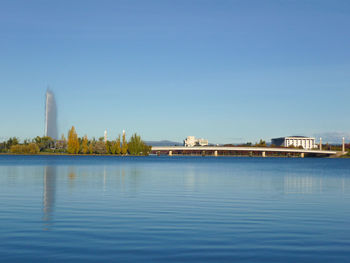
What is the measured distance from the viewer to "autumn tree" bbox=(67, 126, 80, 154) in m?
172

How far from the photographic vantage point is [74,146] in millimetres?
174125

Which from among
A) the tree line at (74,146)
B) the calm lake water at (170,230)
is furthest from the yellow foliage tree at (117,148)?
the calm lake water at (170,230)

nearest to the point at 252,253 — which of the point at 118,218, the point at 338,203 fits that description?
the point at 118,218

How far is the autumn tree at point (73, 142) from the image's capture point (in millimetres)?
172500

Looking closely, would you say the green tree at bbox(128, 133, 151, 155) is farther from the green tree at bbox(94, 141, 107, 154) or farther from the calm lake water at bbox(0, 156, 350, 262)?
the calm lake water at bbox(0, 156, 350, 262)

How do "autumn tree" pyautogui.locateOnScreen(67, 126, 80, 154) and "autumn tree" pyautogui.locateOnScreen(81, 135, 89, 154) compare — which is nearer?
"autumn tree" pyautogui.locateOnScreen(67, 126, 80, 154)

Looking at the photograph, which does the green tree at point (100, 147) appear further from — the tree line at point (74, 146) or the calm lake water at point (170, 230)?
the calm lake water at point (170, 230)

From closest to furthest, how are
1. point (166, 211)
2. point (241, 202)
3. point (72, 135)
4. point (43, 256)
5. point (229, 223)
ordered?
point (43, 256) → point (229, 223) → point (166, 211) → point (241, 202) → point (72, 135)

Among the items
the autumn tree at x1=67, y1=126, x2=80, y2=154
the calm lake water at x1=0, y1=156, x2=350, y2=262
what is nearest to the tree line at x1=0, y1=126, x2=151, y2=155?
the autumn tree at x1=67, y1=126, x2=80, y2=154

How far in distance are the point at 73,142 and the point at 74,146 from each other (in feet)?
5.19

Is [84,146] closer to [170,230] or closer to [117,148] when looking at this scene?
[117,148]

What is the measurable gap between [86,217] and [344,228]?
30.3 ft

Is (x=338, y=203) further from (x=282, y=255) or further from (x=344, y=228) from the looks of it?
(x=282, y=255)

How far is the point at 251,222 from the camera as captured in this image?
1644cm
